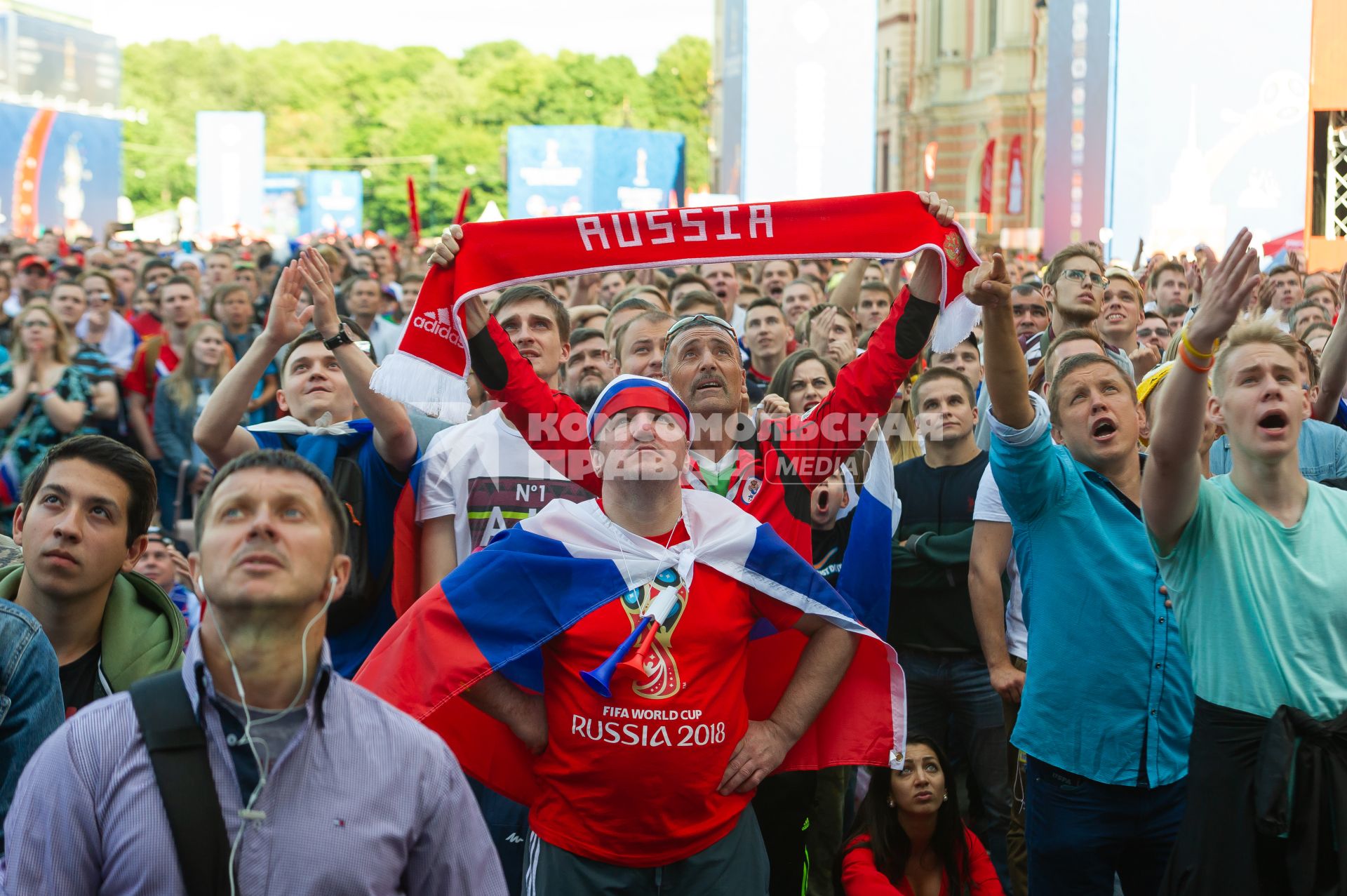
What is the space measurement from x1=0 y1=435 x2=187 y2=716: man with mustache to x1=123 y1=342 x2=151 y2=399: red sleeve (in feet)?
21.1

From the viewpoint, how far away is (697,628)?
353cm

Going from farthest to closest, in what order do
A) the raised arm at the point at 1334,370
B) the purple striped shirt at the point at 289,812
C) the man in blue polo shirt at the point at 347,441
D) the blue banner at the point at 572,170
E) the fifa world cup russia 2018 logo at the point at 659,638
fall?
the blue banner at the point at 572,170 < the raised arm at the point at 1334,370 < the man in blue polo shirt at the point at 347,441 < the fifa world cup russia 2018 logo at the point at 659,638 < the purple striped shirt at the point at 289,812

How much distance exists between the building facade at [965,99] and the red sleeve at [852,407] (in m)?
31.5

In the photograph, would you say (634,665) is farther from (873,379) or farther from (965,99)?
(965,99)

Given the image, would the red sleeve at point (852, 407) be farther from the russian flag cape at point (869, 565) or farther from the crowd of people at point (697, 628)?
the russian flag cape at point (869, 565)

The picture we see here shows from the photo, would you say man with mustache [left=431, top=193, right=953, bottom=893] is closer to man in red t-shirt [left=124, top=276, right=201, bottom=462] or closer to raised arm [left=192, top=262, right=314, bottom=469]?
raised arm [left=192, top=262, right=314, bottom=469]

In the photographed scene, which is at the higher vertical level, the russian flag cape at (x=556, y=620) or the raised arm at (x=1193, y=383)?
the raised arm at (x=1193, y=383)

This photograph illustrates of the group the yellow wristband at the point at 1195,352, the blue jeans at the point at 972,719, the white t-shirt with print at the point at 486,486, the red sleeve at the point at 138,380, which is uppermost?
the yellow wristband at the point at 1195,352

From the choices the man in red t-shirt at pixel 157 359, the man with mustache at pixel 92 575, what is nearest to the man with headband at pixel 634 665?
the man with mustache at pixel 92 575

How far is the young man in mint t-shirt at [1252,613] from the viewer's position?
326cm

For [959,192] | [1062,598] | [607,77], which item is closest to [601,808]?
[1062,598]

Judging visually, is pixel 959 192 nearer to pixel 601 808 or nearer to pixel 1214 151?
pixel 1214 151

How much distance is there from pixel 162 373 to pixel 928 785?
6.67 metres

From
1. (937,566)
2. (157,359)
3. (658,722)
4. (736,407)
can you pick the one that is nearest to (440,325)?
(736,407)
